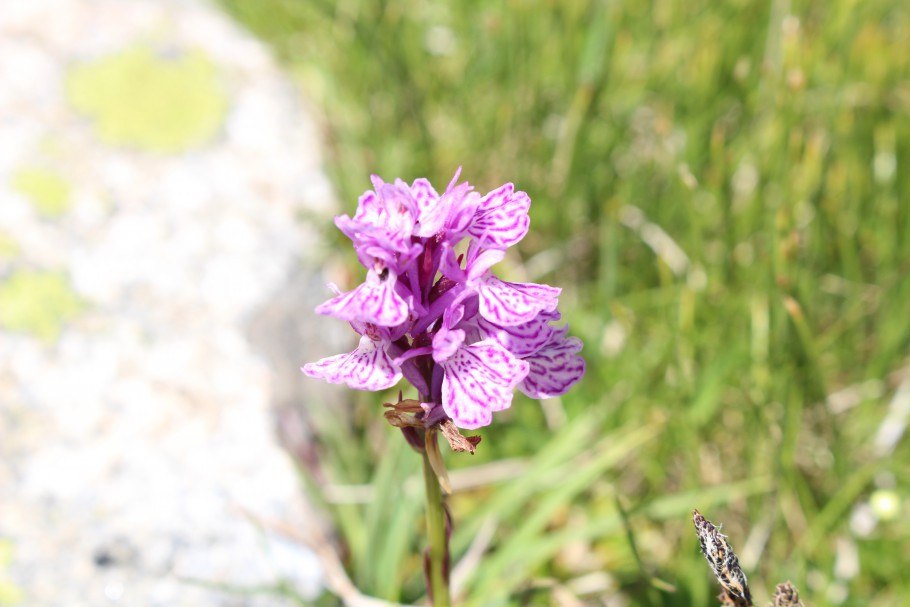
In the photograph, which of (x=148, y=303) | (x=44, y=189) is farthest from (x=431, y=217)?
(x=44, y=189)

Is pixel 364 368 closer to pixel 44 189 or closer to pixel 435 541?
pixel 435 541

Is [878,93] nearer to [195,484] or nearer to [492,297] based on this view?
[492,297]

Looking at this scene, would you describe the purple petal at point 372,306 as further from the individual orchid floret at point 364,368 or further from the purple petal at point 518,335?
the purple petal at point 518,335

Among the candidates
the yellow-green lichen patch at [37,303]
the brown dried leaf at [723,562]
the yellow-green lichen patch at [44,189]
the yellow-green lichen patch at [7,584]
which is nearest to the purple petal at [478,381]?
the brown dried leaf at [723,562]

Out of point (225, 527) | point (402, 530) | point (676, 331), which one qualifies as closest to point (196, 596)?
point (225, 527)

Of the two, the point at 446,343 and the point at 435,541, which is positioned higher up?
the point at 446,343
